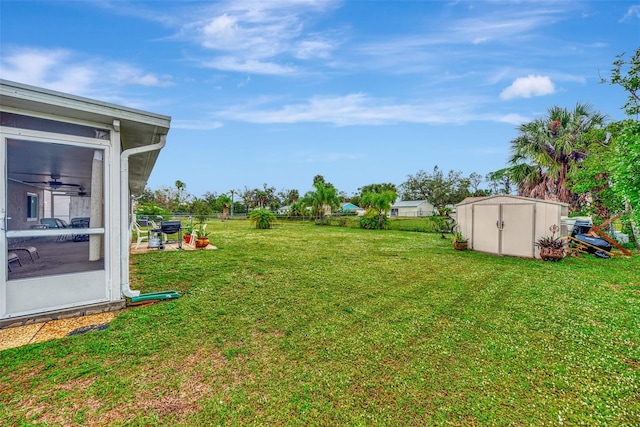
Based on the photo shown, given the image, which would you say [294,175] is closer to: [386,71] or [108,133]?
[386,71]

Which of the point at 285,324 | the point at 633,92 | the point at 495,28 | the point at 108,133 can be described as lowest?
the point at 285,324

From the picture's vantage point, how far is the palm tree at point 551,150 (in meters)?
12.6

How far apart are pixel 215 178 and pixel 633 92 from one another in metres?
60.8

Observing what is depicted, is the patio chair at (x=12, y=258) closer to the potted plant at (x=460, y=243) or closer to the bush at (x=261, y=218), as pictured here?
the potted plant at (x=460, y=243)

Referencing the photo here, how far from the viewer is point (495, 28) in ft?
30.6

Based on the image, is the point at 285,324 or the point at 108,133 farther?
the point at 108,133

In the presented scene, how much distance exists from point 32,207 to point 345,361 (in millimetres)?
5969

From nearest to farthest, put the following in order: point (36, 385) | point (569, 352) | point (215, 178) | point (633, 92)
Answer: point (36, 385)
point (569, 352)
point (633, 92)
point (215, 178)

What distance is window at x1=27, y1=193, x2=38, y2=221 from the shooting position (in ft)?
15.0

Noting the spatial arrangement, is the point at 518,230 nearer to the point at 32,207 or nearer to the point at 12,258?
the point at 12,258

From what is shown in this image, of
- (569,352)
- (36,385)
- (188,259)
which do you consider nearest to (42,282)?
(36,385)

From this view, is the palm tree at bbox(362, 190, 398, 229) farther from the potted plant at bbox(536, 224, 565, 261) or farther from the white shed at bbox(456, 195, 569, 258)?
the potted plant at bbox(536, 224, 565, 261)

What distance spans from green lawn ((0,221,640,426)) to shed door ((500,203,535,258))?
357 cm

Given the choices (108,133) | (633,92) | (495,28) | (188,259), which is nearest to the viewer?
(108,133)
